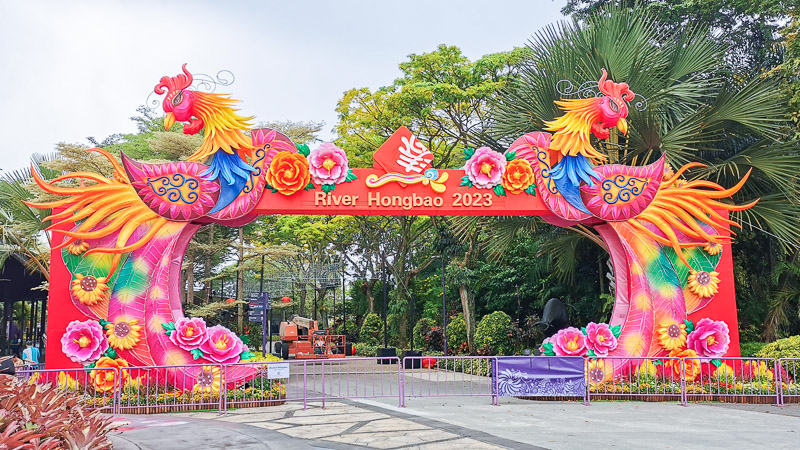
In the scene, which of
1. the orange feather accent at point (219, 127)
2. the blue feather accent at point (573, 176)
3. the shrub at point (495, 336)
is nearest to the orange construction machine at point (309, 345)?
the shrub at point (495, 336)

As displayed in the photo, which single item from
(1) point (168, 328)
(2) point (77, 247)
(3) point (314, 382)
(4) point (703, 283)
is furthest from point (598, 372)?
(2) point (77, 247)

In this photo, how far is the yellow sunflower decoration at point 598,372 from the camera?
13117 mm

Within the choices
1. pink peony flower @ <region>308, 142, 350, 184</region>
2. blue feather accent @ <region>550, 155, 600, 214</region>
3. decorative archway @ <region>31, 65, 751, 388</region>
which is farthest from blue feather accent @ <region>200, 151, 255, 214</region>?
blue feather accent @ <region>550, 155, 600, 214</region>

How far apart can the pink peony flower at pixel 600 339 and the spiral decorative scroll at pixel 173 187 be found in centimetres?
818

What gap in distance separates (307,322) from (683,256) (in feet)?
63.4

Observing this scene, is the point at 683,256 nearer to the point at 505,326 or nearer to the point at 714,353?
the point at 714,353

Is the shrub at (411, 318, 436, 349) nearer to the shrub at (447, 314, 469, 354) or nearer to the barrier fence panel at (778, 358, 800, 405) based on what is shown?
the shrub at (447, 314, 469, 354)

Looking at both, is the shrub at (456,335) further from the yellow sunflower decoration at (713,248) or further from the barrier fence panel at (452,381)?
the yellow sunflower decoration at (713,248)

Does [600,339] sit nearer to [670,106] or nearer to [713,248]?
[713,248]

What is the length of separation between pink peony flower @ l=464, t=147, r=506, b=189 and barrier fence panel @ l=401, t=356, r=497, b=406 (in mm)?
3491

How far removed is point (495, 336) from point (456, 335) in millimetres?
3281

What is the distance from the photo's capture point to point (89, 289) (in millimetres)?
12602

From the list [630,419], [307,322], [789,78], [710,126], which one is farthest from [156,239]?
[307,322]

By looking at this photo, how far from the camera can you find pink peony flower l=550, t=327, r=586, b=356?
13.5 meters
